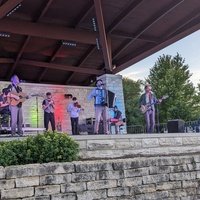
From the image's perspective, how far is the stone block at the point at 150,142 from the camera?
25.3ft

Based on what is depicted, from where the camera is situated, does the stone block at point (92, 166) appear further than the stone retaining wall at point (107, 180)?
Yes

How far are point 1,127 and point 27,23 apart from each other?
12.7ft

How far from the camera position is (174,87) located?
24.8 metres

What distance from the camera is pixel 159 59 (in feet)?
91.8

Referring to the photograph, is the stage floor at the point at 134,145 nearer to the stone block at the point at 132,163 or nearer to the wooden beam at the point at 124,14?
the stone block at the point at 132,163

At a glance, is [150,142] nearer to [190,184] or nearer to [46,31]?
[190,184]

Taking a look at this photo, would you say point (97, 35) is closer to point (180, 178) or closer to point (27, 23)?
point (27, 23)

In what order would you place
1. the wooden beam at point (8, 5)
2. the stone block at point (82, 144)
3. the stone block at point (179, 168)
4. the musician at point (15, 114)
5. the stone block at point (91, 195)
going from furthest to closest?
the wooden beam at point (8, 5), the musician at point (15, 114), the stone block at point (82, 144), the stone block at point (179, 168), the stone block at point (91, 195)

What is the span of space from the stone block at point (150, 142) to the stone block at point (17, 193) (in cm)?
340

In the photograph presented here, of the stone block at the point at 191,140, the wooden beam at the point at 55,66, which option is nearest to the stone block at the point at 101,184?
the stone block at the point at 191,140

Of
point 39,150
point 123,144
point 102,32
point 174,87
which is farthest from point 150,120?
point 174,87

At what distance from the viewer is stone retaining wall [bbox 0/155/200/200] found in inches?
189

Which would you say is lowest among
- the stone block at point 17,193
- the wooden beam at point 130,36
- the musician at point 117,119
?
the stone block at point 17,193

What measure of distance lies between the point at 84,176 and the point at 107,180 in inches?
15.2
